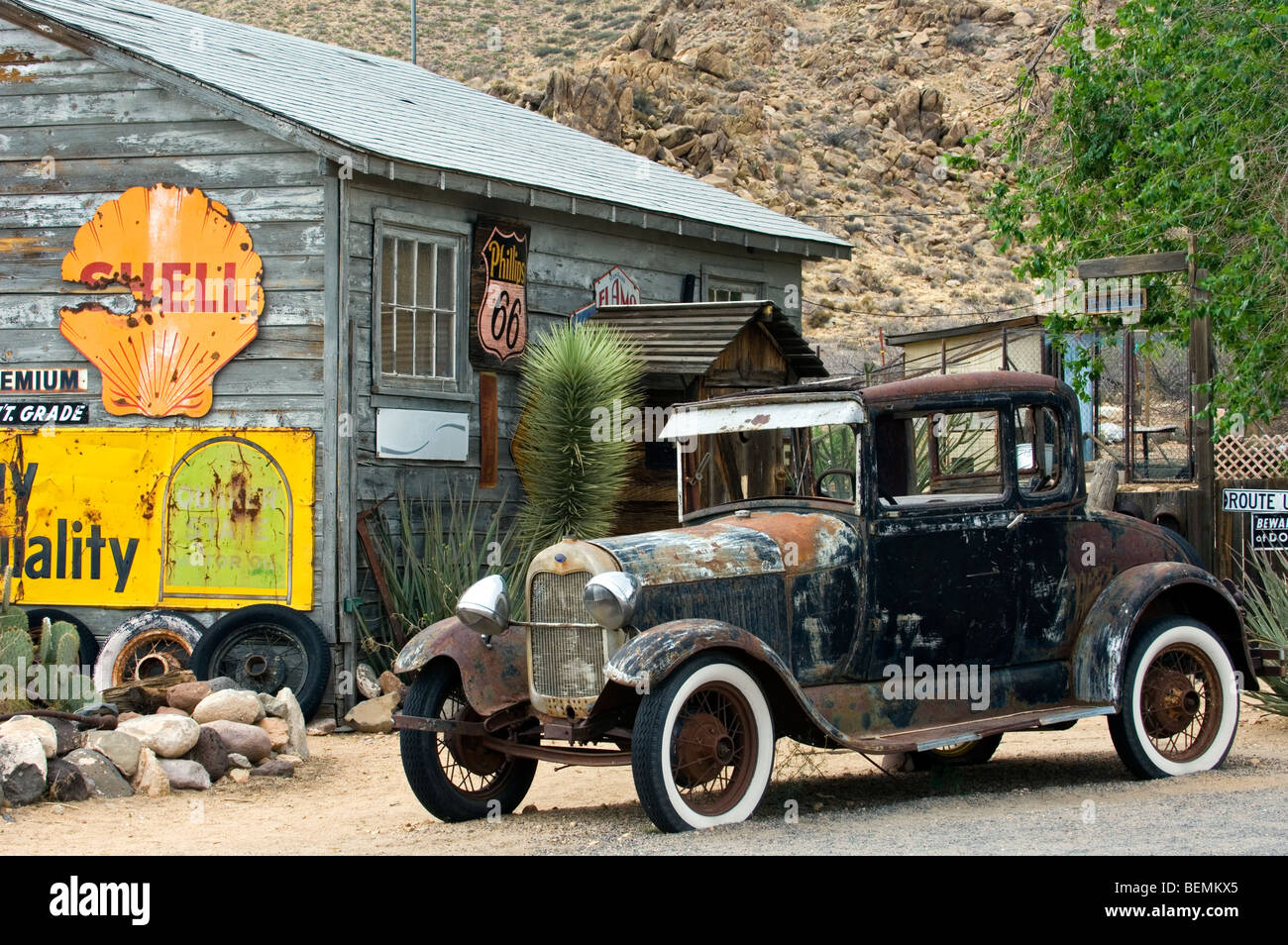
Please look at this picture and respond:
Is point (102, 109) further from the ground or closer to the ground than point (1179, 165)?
further from the ground

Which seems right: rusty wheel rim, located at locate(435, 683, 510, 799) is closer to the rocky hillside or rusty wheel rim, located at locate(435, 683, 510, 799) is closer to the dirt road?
the dirt road

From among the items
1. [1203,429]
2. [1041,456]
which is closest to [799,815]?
[1041,456]

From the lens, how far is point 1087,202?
14969mm

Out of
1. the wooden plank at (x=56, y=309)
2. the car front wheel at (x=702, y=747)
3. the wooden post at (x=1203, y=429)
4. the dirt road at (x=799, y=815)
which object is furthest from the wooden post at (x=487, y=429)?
the car front wheel at (x=702, y=747)

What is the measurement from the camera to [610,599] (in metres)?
6.48

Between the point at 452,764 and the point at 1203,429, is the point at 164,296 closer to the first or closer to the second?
the point at 452,764

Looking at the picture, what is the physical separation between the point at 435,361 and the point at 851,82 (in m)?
43.8

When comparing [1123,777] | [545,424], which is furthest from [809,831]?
[545,424]

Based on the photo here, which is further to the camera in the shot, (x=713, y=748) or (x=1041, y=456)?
(x=1041, y=456)

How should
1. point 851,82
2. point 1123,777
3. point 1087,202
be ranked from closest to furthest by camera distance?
point 1123,777
point 1087,202
point 851,82

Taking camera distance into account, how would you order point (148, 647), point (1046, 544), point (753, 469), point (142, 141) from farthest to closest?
point (142, 141), point (148, 647), point (753, 469), point (1046, 544)

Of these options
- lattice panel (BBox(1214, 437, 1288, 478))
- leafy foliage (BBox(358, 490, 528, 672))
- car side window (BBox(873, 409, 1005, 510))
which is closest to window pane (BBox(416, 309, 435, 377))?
leafy foliage (BBox(358, 490, 528, 672))

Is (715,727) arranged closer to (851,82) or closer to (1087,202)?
(1087,202)

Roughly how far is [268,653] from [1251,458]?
9.51 m
